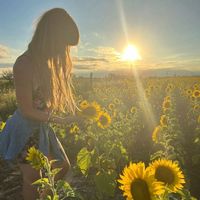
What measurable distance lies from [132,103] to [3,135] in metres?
7.95

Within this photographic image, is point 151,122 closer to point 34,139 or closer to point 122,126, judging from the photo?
point 122,126

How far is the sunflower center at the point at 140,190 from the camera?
5.04 ft

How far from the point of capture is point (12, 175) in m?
5.22

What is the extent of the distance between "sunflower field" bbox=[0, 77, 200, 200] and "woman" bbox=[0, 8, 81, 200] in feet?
1.20

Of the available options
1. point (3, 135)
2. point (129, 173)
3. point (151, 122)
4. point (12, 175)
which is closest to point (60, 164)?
point (3, 135)

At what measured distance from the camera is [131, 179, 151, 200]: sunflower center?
1536 mm

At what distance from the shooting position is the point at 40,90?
9.67 ft

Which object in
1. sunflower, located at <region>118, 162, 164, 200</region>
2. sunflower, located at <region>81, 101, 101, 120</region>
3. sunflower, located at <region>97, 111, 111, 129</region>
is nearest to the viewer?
sunflower, located at <region>118, 162, 164, 200</region>

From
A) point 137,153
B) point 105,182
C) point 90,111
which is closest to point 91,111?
point 90,111

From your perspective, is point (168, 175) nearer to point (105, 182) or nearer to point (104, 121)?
point (105, 182)

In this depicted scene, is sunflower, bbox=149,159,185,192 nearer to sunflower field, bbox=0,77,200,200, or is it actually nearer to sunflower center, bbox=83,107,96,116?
sunflower field, bbox=0,77,200,200

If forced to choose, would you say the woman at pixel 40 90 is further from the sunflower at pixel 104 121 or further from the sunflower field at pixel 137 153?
the sunflower at pixel 104 121

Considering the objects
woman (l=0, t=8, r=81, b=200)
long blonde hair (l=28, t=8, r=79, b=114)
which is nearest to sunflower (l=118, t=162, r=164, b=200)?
woman (l=0, t=8, r=81, b=200)

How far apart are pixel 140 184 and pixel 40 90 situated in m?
1.54
